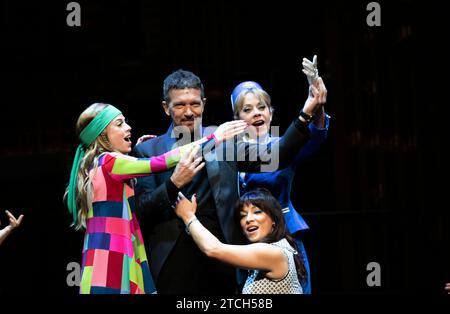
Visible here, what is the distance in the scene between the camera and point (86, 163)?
9.82ft

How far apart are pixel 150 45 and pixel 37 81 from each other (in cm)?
72

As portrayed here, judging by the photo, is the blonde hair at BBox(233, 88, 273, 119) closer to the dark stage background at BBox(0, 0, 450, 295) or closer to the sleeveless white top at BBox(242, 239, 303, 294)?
the sleeveless white top at BBox(242, 239, 303, 294)

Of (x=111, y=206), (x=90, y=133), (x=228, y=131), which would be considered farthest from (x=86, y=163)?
(x=228, y=131)

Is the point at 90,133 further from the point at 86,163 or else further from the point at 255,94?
the point at 255,94

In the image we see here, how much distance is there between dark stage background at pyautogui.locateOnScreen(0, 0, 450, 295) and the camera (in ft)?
15.0

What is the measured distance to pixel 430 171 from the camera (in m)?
4.75

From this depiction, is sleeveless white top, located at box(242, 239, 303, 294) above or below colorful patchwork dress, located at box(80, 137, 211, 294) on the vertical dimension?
below

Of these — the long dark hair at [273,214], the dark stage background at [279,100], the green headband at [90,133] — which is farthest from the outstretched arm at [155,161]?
the dark stage background at [279,100]

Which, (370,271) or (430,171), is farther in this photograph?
(430,171)


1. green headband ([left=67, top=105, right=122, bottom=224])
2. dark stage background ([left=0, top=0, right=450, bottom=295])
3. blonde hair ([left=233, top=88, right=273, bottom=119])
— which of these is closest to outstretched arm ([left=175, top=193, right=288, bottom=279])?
green headband ([left=67, top=105, right=122, bottom=224])

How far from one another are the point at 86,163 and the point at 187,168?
1.34 feet

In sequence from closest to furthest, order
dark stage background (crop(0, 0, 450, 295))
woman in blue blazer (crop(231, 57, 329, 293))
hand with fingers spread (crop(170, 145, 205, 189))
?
hand with fingers spread (crop(170, 145, 205, 189)), woman in blue blazer (crop(231, 57, 329, 293)), dark stage background (crop(0, 0, 450, 295))

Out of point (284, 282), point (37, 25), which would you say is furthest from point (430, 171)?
point (37, 25)
